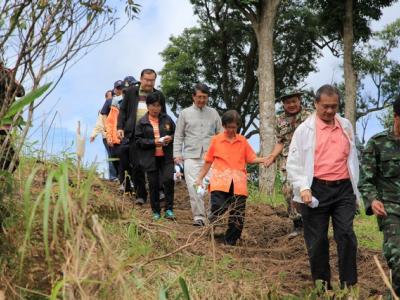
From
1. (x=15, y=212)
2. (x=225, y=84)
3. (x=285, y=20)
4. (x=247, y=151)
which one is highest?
(x=285, y=20)

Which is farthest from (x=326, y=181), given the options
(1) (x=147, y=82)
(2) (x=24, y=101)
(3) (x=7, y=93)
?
(1) (x=147, y=82)

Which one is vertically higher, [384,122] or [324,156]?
[384,122]

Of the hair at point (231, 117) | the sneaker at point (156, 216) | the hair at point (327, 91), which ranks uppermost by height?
the hair at point (231, 117)

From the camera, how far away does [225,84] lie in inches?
908

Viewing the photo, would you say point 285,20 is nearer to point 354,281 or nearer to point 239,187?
point 239,187

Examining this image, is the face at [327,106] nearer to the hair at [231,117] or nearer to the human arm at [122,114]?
the hair at [231,117]

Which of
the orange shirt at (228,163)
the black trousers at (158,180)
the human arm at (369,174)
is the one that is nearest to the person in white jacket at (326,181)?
the human arm at (369,174)

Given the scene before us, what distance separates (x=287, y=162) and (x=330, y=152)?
365mm

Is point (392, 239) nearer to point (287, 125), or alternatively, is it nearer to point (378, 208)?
point (378, 208)

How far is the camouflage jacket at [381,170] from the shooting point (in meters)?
5.04

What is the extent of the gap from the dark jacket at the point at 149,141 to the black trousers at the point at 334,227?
320 centimetres

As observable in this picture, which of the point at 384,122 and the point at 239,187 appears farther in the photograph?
the point at 384,122

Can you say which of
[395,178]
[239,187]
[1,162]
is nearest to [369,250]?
[239,187]

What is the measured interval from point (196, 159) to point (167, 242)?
2884mm
